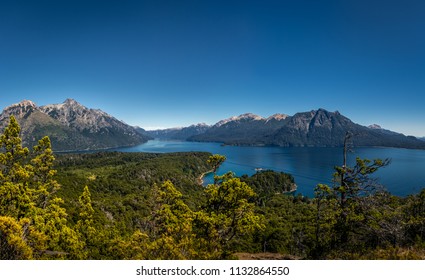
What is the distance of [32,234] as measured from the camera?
28.5ft

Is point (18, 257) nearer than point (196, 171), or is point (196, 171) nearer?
point (18, 257)

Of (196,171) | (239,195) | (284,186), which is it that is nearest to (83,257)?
(239,195)

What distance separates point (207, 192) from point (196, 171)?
147215mm

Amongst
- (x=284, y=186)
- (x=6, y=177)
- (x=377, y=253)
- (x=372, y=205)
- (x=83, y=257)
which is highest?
(x=6, y=177)

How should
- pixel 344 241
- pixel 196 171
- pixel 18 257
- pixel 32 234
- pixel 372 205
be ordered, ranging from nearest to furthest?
pixel 18 257 → pixel 32 234 → pixel 372 205 → pixel 344 241 → pixel 196 171

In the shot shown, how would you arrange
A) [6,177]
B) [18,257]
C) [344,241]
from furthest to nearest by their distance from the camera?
[344,241] < [6,177] < [18,257]

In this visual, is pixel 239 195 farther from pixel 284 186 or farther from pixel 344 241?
pixel 284 186

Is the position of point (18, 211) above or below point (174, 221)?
above

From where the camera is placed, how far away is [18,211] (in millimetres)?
9234

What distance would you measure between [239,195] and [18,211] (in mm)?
8392

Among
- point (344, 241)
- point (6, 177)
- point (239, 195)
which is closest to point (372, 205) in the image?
point (344, 241)

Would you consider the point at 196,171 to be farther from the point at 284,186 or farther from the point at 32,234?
the point at 32,234
